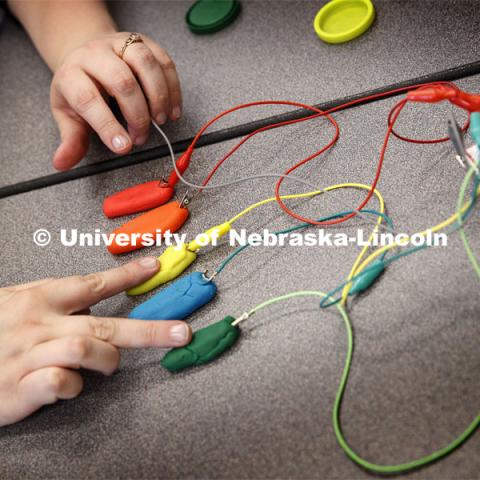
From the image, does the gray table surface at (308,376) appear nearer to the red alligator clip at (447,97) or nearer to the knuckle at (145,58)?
the red alligator clip at (447,97)

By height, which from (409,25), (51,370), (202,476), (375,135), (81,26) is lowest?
(202,476)

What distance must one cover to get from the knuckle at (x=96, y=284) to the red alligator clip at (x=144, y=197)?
0.14 metres

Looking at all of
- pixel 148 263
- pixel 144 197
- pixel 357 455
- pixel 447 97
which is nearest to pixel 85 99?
pixel 144 197

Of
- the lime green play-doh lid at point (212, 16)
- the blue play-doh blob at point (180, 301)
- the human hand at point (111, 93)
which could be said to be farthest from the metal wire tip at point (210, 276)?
the lime green play-doh lid at point (212, 16)

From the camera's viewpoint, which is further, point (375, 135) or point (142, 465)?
point (375, 135)

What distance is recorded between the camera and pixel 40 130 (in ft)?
3.05

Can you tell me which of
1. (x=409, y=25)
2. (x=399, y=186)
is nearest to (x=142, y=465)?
(x=399, y=186)

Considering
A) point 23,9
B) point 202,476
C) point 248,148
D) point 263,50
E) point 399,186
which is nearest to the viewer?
point 202,476

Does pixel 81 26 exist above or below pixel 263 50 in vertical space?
above

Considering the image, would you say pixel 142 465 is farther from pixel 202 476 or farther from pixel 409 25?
pixel 409 25

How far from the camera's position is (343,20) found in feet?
2.84

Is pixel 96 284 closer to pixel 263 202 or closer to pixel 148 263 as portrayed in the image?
pixel 148 263

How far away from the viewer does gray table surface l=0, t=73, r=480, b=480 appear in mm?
503

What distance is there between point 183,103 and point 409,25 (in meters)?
Result: 0.37
